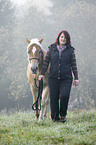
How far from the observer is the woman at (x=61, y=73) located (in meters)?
5.79

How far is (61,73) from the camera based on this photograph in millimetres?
5777

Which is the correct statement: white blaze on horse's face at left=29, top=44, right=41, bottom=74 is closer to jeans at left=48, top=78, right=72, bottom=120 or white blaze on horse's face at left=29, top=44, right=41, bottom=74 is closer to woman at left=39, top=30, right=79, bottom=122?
woman at left=39, top=30, right=79, bottom=122

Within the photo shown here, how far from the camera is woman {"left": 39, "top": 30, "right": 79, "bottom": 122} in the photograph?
579 cm

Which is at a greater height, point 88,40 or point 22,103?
point 88,40

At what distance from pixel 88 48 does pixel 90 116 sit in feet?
68.3

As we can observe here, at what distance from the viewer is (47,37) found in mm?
27250

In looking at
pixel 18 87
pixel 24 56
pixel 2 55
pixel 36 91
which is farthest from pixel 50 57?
pixel 24 56

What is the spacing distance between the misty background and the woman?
15.0 meters

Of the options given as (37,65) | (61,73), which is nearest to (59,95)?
(61,73)

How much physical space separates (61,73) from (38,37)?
69.1 feet

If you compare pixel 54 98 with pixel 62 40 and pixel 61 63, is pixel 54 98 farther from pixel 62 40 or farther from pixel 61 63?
pixel 62 40

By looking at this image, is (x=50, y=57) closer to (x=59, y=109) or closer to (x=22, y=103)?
(x=59, y=109)

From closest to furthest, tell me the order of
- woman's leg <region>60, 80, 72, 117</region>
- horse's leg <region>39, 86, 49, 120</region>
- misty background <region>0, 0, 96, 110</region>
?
1. woman's leg <region>60, 80, 72, 117</region>
2. horse's leg <region>39, 86, 49, 120</region>
3. misty background <region>0, 0, 96, 110</region>

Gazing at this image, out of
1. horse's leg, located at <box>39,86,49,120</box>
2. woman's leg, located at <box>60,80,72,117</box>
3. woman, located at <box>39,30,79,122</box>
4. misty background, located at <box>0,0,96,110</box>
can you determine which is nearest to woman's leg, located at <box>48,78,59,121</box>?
woman, located at <box>39,30,79,122</box>
